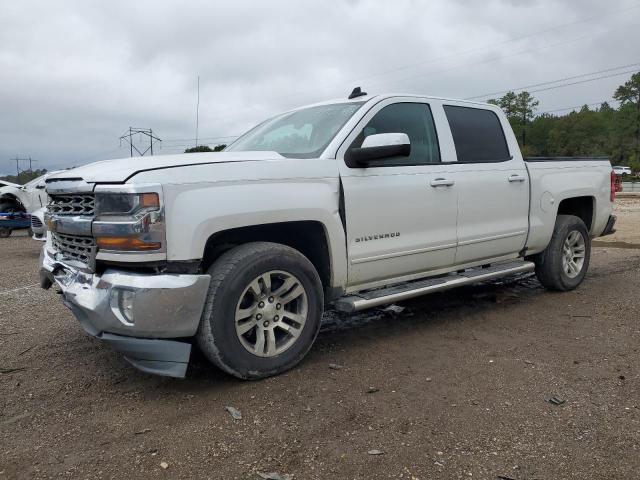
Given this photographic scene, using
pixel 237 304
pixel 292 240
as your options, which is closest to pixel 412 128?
pixel 292 240

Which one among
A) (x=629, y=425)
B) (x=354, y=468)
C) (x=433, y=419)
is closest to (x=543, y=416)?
(x=629, y=425)

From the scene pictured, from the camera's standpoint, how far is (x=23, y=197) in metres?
12.4

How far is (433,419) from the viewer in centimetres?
293

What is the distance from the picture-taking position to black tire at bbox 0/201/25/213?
13.2 m

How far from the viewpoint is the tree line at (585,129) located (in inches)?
2650

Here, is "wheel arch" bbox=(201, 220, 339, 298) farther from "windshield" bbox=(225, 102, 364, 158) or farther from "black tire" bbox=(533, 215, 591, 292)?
"black tire" bbox=(533, 215, 591, 292)

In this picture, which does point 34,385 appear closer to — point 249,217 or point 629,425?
point 249,217

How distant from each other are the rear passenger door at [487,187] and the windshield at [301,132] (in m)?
1.09

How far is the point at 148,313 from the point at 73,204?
3.11 feet

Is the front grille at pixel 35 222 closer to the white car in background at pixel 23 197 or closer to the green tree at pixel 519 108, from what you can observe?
the white car in background at pixel 23 197

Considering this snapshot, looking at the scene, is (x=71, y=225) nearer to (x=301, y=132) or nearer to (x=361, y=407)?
(x=301, y=132)

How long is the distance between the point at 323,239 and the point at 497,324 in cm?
190

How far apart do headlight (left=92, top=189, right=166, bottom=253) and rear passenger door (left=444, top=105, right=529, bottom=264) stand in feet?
8.41

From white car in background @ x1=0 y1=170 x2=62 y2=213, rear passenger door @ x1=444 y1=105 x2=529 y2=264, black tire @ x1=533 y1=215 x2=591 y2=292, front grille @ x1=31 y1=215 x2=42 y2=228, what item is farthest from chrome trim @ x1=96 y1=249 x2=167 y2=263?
white car in background @ x1=0 y1=170 x2=62 y2=213
